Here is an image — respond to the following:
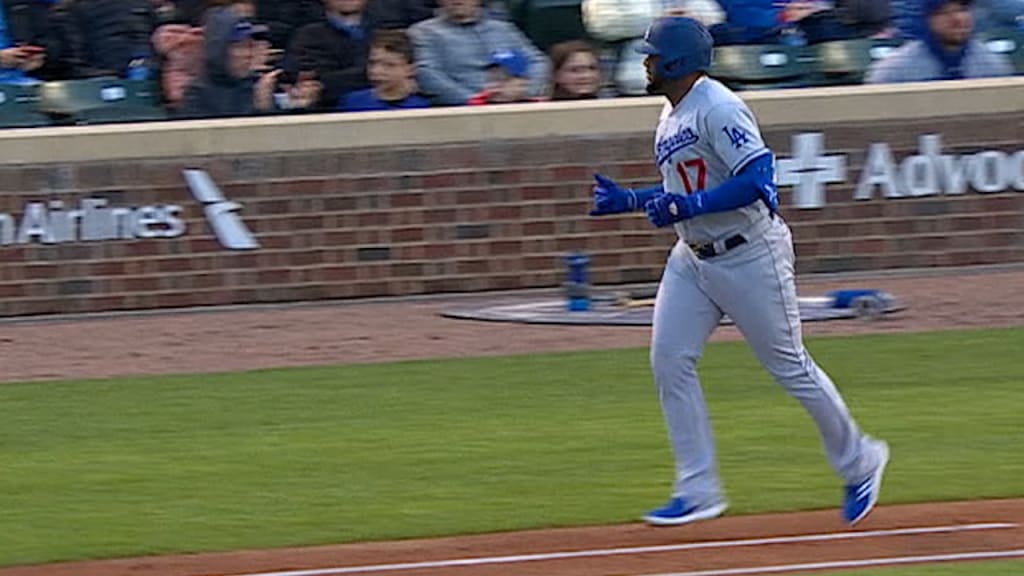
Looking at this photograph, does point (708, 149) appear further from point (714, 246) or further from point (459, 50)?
point (459, 50)

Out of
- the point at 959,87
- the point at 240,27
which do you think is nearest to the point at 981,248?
the point at 959,87

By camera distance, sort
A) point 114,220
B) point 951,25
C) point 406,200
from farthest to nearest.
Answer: point 951,25, point 406,200, point 114,220

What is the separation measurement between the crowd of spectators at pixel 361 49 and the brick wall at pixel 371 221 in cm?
50

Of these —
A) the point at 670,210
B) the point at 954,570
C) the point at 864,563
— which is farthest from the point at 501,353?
the point at 954,570

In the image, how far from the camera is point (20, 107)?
1482 centimetres

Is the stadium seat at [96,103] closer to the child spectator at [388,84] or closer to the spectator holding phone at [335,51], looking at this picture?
the spectator holding phone at [335,51]

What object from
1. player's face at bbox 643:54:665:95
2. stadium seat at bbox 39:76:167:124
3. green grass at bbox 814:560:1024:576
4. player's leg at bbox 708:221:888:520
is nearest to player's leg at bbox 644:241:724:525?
player's leg at bbox 708:221:888:520

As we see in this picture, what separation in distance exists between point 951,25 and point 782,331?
847cm

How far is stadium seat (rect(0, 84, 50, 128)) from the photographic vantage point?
14773mm

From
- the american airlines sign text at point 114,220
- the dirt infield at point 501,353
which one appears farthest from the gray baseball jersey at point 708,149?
the american airlines sign text at point 114,220

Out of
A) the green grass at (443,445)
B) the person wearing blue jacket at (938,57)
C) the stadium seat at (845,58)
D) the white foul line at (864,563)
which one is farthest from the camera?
the stadium seat at (845,58)

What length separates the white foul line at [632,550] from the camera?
277 inches

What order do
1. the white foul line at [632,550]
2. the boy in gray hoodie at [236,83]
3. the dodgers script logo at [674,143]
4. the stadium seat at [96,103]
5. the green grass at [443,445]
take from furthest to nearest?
the stadium seat at [96,103] → the boy in gray hoodie at [236,83] → the green grass at [443,445] → the dodgers script logo at [674,143] → the white foul line at [632,550]

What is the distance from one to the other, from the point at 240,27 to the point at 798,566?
869 centimetres
